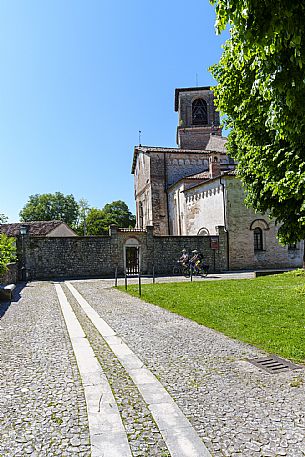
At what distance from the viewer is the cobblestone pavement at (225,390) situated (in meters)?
2.86

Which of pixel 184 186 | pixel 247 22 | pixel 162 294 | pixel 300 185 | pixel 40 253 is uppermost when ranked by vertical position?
pixel 184 186

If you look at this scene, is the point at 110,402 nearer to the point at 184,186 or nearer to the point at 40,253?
the point at 40,253

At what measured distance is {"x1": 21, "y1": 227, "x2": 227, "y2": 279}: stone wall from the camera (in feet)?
75.6

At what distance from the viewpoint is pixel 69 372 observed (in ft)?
15.4

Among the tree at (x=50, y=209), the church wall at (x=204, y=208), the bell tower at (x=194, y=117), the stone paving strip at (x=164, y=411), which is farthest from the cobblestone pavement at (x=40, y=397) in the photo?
the tree at (x=50, y=209)

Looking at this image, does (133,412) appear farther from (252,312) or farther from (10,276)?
(10,276)

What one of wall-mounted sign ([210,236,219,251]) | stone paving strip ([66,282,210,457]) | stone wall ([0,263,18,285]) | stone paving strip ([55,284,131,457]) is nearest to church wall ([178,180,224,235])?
wall-mounted sign ([210,236,219,251])

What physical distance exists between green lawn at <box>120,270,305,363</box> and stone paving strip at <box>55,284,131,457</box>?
2619mm

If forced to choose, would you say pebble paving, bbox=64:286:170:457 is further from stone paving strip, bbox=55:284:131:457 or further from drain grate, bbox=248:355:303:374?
drain grate, bbox=248:355:303:374

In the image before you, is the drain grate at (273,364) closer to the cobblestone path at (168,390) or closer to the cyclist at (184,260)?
the cobblestone path at (168,390)

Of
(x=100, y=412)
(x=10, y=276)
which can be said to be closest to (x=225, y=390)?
(x=100, y=412)

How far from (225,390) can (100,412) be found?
1.38 meters

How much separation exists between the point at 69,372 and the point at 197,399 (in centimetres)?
180

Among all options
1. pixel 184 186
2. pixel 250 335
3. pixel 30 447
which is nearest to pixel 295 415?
pixel 30 447
